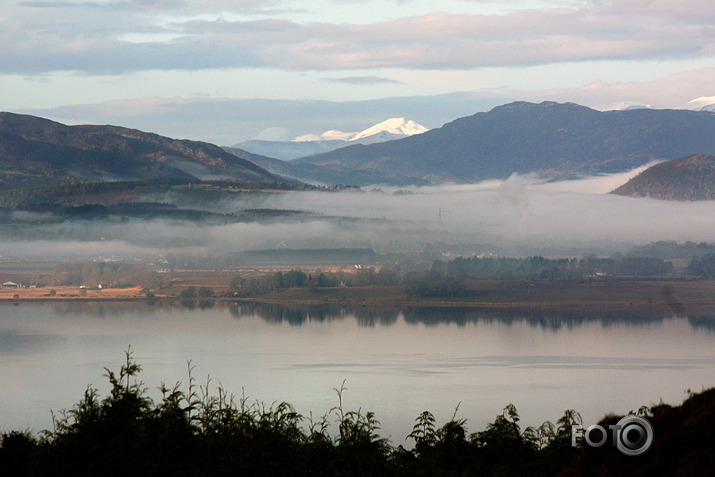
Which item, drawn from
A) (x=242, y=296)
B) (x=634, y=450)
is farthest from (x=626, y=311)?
(x=634, y=450)

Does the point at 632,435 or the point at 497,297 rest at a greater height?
the point at 632,435

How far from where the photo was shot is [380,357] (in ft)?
188

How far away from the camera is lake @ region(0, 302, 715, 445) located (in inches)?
1583

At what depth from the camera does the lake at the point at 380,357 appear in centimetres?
4022

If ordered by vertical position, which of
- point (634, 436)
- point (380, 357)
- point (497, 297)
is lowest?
point (380, 357)

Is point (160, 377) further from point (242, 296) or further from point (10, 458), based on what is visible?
point (242, 296)

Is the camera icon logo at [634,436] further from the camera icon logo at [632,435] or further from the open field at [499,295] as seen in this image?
the open field at [499,295]

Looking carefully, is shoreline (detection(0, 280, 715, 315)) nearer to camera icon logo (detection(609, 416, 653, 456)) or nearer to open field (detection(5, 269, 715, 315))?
open field (detection(5, 269, 715, 315))

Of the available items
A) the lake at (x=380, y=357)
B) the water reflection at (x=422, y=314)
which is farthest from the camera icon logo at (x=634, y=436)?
the water reflection at (x=422, y=314)

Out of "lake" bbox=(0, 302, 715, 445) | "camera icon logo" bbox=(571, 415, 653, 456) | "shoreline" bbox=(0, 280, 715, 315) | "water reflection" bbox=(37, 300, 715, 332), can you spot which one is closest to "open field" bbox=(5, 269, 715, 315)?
"shoreline" bbox=(0, 280, 715, 315)

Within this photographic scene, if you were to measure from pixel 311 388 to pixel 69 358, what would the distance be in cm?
2037

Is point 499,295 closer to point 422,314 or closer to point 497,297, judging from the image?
point 497,297

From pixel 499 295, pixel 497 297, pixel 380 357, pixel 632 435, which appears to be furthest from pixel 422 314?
pixel 632 435

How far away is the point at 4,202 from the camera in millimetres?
158000
